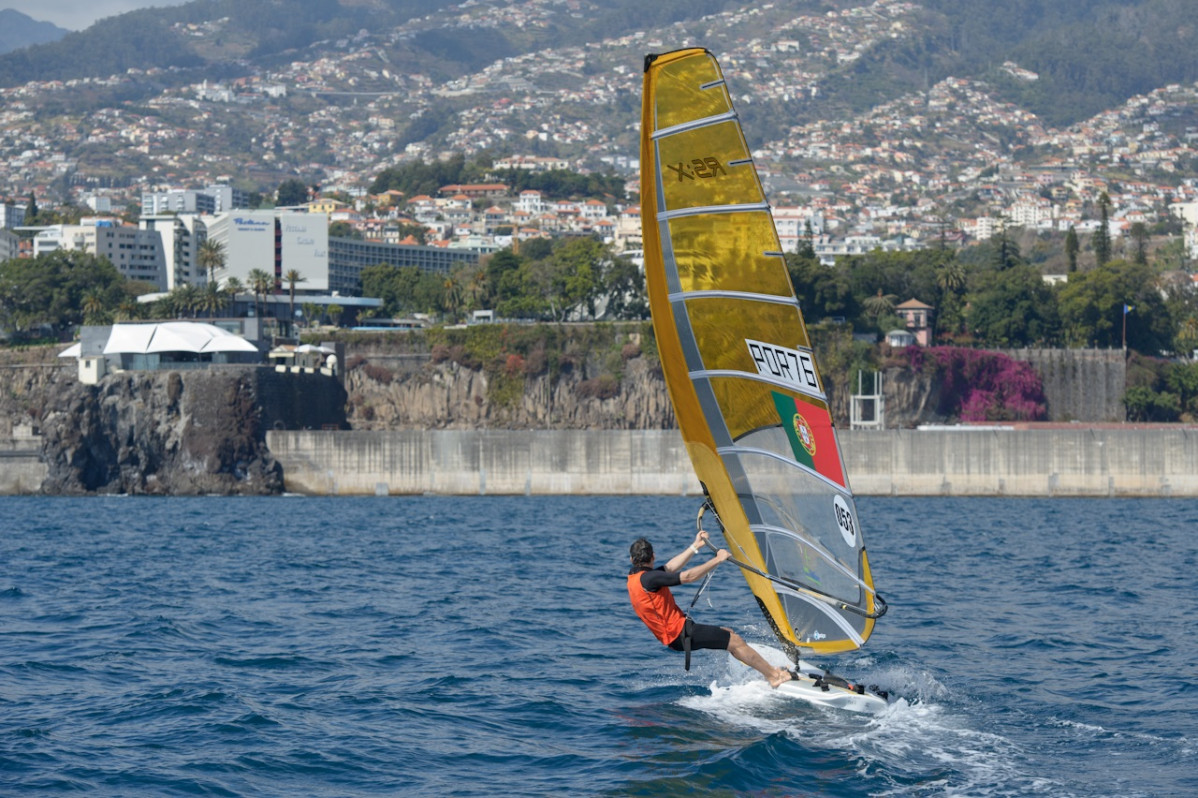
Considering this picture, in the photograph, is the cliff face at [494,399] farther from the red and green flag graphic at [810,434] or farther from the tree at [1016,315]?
the red and green flag graphic at [810,434]

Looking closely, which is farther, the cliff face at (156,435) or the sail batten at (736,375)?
the cliff face at (156,435)

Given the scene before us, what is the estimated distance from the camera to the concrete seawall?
51.5 m

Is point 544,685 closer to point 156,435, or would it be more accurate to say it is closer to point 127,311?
point 156,435

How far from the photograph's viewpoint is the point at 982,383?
7831 centimetres

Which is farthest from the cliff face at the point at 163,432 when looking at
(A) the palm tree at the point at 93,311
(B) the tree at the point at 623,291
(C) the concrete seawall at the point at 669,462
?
(B) the tree at the point at 623,291

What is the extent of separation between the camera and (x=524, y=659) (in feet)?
52.6

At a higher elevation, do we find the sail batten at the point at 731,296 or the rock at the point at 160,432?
the sail batten at the point at 731,296

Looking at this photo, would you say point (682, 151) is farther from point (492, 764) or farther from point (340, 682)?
point (340, 682)

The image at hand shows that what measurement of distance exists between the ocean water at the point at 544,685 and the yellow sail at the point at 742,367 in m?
1.07

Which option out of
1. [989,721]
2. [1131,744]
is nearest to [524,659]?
[989,721]

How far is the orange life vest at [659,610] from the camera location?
40.3ft

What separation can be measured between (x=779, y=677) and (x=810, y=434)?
6.84 ft

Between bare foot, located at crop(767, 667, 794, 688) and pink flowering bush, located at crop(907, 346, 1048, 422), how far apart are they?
66140 mm

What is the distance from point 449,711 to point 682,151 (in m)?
5.29
